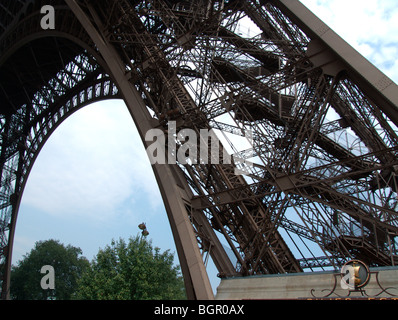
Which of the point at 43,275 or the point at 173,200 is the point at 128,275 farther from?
the point at 43,275

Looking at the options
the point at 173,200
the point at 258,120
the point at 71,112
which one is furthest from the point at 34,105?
the point at 173,200

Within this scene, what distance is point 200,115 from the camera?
9.67m

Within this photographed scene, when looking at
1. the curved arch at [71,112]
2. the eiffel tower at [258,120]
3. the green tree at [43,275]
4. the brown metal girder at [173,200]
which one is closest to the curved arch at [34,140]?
the curved arch at [71,112]

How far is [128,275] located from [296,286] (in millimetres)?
14122

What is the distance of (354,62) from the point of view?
22.4 ft

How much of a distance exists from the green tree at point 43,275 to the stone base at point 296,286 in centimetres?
4178

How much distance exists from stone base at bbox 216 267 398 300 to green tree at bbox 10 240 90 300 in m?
41.8

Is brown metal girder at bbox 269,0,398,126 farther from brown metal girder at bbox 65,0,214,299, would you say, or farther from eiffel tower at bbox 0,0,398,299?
brown metal girder at bbox 65,0,214,299

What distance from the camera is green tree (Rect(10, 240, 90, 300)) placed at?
1850 inches

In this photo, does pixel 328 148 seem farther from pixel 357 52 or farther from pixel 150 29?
pixel 150 29

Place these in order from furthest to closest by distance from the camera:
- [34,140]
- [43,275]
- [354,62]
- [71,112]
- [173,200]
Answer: [43,275], [34,140], [71,112], [173,200], [354,62]

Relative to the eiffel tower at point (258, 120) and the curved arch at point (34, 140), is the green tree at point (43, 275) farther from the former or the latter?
the eiffel tower at point (258, 120)

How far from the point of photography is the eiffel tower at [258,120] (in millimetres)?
7602

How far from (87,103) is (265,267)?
19.1 metres
